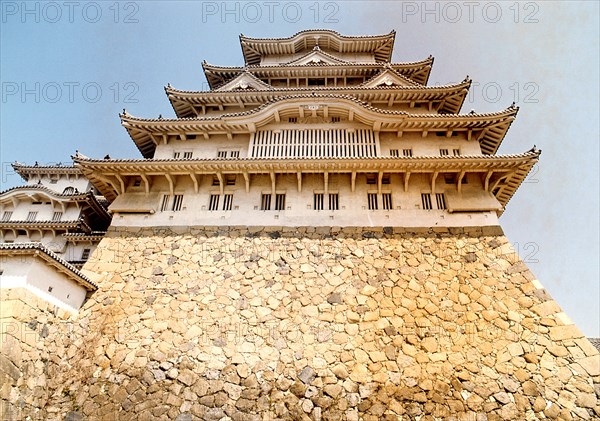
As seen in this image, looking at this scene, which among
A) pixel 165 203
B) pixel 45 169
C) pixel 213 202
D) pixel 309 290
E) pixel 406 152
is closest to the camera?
pixel 309 290

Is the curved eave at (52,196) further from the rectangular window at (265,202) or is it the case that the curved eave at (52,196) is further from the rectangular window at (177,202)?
the rectangular window at (265,202)

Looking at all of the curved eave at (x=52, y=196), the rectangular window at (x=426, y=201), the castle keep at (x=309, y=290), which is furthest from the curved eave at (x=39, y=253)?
the rectangular window at (x=426, y=201)

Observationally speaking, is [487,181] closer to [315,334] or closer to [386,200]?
[386,200]

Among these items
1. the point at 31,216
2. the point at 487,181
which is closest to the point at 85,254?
the point at 31,216

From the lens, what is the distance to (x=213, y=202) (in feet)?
46.6

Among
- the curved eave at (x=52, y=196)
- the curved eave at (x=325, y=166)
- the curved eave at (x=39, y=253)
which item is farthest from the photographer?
the curved eave at (x=52, y=196)

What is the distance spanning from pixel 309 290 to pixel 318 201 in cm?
359

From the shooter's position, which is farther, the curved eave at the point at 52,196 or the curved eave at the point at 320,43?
the curved eave at the point at 320,43

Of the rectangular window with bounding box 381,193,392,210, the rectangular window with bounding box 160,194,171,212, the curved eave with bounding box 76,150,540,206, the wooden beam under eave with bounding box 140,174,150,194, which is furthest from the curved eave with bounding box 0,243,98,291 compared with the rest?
the rectangular window with bounding box 381,193,392,210

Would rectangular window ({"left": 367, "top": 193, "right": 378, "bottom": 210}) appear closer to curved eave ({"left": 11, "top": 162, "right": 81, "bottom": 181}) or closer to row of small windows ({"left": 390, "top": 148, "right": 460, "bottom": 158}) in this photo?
row of small windows ({"left": 390, "top": 148, "right": 460, "bottom": 158})

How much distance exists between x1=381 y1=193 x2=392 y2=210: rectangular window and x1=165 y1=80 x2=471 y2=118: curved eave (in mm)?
5958

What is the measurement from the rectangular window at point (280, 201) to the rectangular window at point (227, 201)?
177 cm

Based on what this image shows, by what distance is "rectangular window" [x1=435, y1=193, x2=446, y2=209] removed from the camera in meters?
13.7

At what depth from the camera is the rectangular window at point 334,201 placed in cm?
1380
